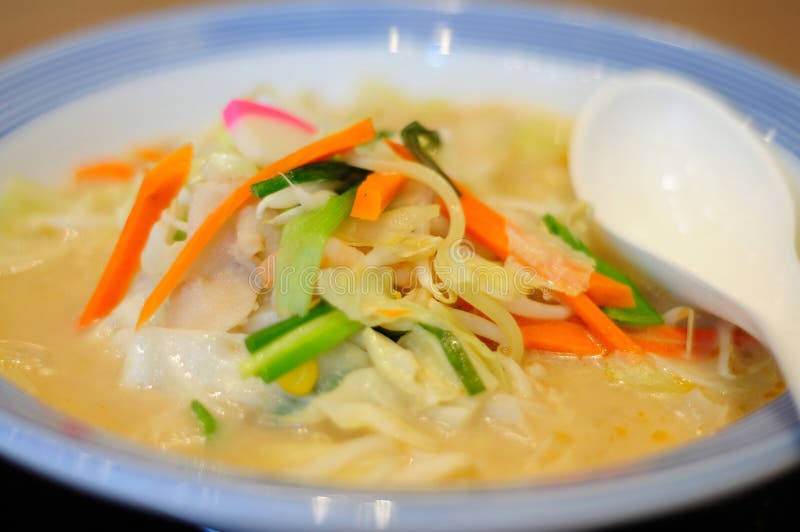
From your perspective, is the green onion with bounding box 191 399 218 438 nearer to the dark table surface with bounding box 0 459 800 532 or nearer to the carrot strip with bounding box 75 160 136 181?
the dark table surface with bounding box 0 459 800 532

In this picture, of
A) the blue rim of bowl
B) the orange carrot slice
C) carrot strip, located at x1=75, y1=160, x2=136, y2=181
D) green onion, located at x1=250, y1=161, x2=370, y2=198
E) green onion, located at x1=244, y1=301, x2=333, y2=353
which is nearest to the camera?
the blue rim of bowl

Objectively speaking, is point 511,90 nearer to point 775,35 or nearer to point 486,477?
point 486,477

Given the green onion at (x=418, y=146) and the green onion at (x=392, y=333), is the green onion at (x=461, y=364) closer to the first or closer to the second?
the green onion at (x=392, y=333)

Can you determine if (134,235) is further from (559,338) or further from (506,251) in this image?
(559,338)

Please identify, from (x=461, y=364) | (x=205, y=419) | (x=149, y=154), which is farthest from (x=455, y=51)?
(x=205, y=419)

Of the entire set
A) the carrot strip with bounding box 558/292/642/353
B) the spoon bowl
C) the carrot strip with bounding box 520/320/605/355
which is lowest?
the carrot strip with bounding box 520/320/605/355

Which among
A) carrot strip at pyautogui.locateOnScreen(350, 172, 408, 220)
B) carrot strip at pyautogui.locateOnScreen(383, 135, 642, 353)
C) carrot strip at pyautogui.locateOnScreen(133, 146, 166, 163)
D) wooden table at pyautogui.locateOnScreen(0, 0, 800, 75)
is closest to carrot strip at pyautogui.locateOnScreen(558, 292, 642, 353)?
carrot strip at pyautogui.locateOnScreen(383, 135, 642, 353)

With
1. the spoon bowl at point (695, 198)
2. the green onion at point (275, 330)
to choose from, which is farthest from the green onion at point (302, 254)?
the spoon bowl at point (695, 198)
